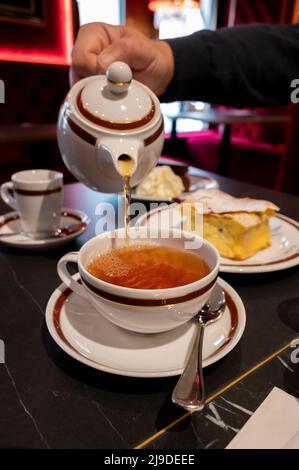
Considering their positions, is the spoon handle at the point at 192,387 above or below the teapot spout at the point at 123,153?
below

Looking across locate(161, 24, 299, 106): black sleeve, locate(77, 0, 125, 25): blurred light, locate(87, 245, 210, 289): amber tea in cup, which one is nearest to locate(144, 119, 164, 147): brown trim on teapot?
locate(87, 245, 210, 289): amber tea in cup

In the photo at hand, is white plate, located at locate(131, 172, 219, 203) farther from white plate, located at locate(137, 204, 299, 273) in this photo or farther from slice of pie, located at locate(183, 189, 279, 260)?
slice of pie, located at locate(183, 189, 279, 260)

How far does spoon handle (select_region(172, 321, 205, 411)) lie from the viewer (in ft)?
1.50

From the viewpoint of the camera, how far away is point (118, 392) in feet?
1.67

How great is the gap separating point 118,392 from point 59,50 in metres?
5.19

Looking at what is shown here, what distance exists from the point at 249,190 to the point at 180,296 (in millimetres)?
1083

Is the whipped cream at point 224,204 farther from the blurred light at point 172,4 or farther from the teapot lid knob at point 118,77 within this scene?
the blurred light at point 172,4

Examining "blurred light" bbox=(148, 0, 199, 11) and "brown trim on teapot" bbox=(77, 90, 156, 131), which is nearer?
"brown trim on teapot" bbox=(77, 90, 156, 131)

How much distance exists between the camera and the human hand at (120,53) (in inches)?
37.8

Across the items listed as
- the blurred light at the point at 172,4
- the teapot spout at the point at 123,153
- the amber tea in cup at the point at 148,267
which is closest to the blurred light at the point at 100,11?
the blurred light at the point at 172,4

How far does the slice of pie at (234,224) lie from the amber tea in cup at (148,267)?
11.5 inches

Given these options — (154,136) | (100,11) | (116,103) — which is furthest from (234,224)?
(100,11)

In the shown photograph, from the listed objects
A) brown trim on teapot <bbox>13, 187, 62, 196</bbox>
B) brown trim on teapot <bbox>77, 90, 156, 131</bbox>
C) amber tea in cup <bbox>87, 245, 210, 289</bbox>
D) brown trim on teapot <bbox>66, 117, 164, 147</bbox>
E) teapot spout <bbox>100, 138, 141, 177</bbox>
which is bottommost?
brown trim on teapot <bbox>13, 187, 62, 196</bbox>

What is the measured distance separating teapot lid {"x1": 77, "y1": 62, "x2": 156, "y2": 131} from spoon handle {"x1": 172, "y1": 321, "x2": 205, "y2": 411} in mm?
460
